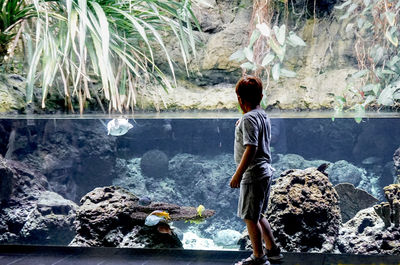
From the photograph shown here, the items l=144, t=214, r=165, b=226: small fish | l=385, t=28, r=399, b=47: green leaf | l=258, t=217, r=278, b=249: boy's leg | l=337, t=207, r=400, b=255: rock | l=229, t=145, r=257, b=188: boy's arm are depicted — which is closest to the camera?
l=229, t=145, r=257, b=188: boy's arm

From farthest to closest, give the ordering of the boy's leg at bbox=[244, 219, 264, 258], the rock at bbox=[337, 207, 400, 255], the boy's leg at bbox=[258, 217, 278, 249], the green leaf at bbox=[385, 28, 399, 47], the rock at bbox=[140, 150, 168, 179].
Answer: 1. the rock at bbox=[140, 150, 168, 179]
2. the green leaf at bbox=[385, 28, 399, 47]
3. the rock at bbox=[337, 207, 400, 255]
4. the boy's leg at bbox=[258, 217, 278, 249]
5. the boy's leg at bbox=[244, 219, 264, 258]

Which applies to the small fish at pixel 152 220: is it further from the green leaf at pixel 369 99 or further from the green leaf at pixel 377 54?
the green leaf at pixel 377 54

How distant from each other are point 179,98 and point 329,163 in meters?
1.59

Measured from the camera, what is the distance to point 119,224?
309cm

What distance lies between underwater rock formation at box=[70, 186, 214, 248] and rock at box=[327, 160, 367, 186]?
142cm

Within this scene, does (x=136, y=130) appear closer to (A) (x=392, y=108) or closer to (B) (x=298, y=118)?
(B) (x=298, y=118)

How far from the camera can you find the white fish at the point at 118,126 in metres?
3.32

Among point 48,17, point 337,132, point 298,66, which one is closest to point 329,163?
point 337,132

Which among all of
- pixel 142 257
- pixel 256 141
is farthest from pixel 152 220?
pixel 256 141

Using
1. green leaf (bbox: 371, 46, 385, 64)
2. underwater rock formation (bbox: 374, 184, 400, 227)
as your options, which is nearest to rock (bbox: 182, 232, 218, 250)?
underwater rock formation (bbox: 374, 184, 400, 227)

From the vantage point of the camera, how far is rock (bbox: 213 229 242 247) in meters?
3.13

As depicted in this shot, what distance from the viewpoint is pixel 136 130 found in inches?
136

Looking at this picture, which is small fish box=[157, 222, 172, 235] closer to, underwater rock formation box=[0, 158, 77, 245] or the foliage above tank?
underwater rock formation box=[0, 158, 77, 245]

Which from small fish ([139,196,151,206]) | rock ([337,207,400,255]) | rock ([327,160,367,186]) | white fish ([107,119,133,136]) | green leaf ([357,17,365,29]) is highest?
green leaf ([357,17,365,29])
